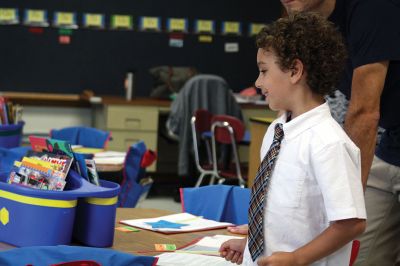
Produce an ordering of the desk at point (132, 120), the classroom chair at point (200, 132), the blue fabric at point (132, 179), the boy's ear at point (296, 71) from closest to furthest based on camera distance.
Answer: the boy's ear at point (296, 71) < the blue fabric at point (132, 179) < the classroom chair at point (200, 132) < the desk at point (132, 120)

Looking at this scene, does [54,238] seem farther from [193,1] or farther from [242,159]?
[193,1]

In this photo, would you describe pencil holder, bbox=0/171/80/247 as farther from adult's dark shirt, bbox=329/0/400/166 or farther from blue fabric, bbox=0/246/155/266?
adult's dark shirt, bbox=329/0/400/166

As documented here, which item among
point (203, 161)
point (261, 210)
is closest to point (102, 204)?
point (261, 210)

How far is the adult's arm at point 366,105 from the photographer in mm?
2074

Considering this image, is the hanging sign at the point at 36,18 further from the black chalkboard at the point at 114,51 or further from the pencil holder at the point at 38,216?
the pencil holder at the point at 38,216

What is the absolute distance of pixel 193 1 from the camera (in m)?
7.55

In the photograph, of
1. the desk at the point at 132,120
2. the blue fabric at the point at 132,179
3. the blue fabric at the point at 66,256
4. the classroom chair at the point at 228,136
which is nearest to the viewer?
the blue fabric at the point at 66,256

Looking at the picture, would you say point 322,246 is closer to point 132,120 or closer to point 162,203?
point 162,203

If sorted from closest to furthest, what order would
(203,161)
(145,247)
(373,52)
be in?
(145,247), (373,52), (203,161)

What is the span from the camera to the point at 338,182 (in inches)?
55.6

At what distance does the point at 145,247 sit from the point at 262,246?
1.50 ft

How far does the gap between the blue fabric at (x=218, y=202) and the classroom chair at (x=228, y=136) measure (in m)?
2.99

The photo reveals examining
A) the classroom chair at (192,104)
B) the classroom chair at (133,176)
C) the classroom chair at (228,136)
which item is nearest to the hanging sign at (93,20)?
the classroom chair at (192,104)

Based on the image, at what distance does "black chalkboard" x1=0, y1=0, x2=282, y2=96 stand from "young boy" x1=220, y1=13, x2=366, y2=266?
5.95 meters
